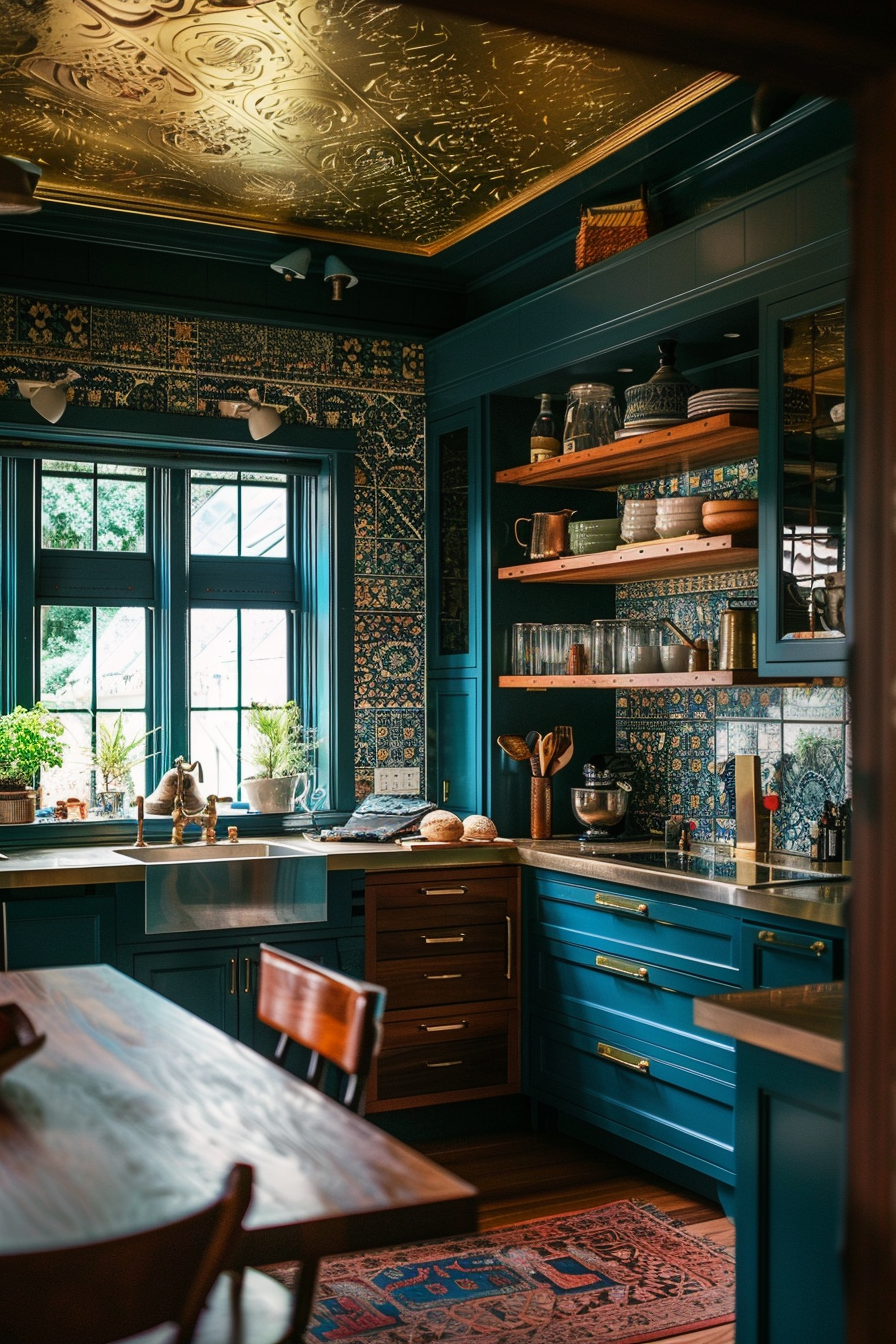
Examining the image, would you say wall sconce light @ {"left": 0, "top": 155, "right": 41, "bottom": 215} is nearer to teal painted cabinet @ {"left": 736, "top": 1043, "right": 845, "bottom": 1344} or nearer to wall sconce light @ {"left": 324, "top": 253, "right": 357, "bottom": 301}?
teal painted cabinet @ {"left": 736, "top": 1043, "right": 845, "bottom": 1344}

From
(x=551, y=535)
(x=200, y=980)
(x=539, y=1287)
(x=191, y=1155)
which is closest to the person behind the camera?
(x=191, y=1155)

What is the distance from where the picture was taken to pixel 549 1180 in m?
3.97

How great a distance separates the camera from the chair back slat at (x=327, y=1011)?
2036mm

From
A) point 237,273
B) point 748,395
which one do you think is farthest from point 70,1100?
point 237,273

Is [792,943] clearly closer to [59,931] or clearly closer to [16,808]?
[59,931]

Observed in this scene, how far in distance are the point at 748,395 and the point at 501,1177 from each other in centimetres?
244

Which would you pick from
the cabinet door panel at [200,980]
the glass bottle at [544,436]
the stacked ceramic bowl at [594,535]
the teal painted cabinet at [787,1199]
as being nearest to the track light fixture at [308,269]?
the glass bottle at [544,436]

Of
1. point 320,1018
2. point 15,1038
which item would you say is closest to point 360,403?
point 320,1018

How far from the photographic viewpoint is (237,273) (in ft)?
16.2

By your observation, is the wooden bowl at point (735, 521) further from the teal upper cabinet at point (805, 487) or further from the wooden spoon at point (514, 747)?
the wooden spoon at point (514, 747)

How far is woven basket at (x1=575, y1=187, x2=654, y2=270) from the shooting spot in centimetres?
416

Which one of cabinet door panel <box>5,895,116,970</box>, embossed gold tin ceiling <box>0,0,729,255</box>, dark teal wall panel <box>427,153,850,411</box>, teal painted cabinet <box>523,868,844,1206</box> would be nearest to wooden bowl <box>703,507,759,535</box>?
dark teal wall panel <box>427,153,850,411</box>

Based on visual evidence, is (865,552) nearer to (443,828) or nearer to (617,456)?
(617,456)

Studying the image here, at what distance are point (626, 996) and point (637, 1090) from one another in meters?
0.27
